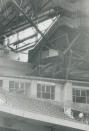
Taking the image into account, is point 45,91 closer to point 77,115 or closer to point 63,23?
point 77,115

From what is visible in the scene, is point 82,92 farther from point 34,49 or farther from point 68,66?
point 34,49

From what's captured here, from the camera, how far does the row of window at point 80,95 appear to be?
3691cm

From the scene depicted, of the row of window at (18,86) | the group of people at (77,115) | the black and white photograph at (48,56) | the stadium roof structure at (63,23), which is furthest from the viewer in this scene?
the stadium roof structure at (63,23)

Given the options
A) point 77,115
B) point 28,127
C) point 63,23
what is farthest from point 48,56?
point 28,127

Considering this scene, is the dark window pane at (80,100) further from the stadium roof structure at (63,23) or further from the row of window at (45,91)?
the stadium roof structure at (63,23)

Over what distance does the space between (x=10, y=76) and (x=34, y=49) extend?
9617mm

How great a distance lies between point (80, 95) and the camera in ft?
122

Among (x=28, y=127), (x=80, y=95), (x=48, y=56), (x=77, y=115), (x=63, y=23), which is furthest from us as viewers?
(x=48, y=56)

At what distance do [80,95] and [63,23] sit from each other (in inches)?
346

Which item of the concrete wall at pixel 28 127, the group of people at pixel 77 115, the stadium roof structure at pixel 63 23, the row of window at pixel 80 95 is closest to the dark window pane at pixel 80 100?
the row of window at pixel 80 95

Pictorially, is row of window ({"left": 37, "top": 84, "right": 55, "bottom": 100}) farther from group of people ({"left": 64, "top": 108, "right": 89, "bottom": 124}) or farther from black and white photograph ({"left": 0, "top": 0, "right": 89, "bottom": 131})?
group of people ({"left": 64, "top": 108, "right": 89, "bottom": 124})

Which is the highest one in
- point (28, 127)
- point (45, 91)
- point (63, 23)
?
point (63, 23)

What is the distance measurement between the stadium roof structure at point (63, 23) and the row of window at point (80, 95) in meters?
1.99

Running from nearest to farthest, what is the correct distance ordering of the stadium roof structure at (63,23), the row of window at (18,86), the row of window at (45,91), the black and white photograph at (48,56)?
the black and white photograph at (48,56) → the row of window at (18,86) → the row of window at (45,91) → the stadium roof structure at (63,23)
